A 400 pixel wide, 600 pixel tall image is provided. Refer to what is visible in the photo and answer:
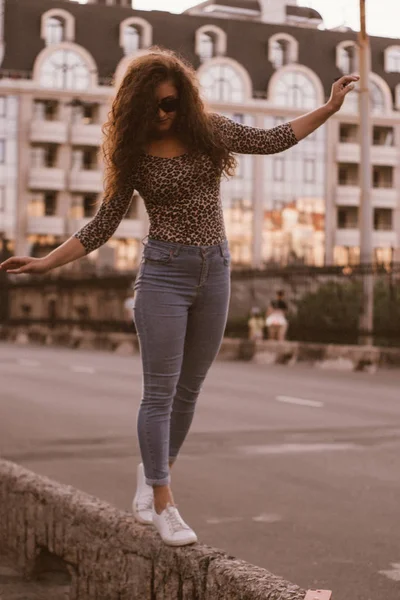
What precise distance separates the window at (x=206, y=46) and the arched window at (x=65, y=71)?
7.69m

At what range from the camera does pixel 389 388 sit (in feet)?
55.9

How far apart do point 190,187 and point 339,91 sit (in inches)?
25.2

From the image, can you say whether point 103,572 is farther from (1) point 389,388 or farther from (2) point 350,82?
(1) point 389,388

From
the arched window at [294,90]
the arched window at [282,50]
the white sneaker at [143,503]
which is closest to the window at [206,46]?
the arched window at [282,50]

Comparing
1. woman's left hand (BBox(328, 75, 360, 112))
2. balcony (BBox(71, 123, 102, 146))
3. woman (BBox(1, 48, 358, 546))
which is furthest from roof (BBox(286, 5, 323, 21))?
woman (BBox(1, 48, 358, 546))

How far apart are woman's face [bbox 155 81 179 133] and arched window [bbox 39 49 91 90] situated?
2845 inches

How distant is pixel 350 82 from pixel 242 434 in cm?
636

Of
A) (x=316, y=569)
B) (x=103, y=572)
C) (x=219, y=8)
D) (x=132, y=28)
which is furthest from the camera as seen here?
(x=219, y=8)

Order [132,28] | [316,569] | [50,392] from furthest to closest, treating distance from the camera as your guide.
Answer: [132,28] < [50,392] < [316,569]

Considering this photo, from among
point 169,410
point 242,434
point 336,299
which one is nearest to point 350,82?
point 169,410

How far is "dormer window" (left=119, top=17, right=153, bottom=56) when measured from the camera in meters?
78.8

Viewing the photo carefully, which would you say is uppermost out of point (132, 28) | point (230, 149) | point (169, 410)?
point (132, 28)

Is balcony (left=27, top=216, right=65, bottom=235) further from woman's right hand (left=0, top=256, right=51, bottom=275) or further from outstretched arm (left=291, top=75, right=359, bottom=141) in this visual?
outstretched arm (left=291, top=75, right=359, bottom=141)

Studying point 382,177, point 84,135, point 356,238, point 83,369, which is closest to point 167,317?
point 83,369
